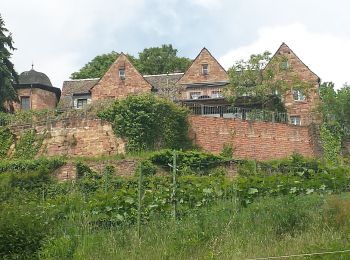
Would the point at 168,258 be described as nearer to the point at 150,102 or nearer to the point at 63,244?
the point at 63,244

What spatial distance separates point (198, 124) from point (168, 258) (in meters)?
20.1

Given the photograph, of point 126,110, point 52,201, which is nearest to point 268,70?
point 126,110

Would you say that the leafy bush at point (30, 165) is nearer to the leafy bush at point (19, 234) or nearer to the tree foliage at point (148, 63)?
the leafy bush at point (19, 234)

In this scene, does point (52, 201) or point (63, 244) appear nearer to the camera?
point (63, 244)

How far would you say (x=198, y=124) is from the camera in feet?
116

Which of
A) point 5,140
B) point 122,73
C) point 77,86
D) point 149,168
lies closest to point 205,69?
point 122,73

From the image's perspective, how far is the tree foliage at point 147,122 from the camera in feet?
111

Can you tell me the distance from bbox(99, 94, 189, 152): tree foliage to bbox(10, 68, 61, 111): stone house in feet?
64.4

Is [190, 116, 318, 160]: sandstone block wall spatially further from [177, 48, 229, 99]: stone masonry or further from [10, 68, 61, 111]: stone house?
[10, 68, 61, 111]: stone house

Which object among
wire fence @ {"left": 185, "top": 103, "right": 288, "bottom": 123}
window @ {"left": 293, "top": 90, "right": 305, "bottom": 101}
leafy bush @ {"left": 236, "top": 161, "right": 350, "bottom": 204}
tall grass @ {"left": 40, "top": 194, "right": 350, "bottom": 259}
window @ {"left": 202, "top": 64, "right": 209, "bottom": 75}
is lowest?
tall grass @ {"left": 40, "top": 194, "right": 350, "bottom": 259}

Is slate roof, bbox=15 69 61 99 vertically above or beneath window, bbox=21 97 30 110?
above

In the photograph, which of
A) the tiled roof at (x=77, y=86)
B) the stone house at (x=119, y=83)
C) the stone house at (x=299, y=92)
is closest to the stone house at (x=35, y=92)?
the tiled roof at (x=77, y=86)

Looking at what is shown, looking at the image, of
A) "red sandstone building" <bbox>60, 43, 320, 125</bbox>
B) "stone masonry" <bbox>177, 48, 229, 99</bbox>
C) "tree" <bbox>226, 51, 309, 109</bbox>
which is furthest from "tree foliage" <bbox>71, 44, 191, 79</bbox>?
"tree" <bbox>226, 51, 309, 109</bbox>

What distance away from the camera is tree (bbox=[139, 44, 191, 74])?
207ft
